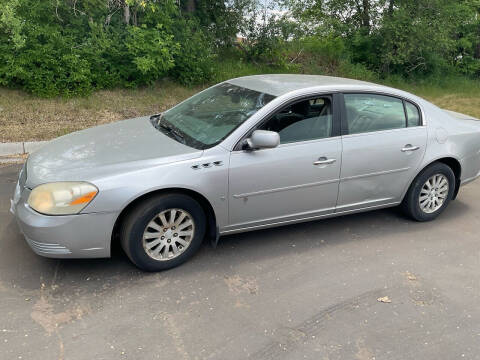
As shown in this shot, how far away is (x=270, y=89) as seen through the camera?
4.37 metres

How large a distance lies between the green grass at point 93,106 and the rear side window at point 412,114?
509 cm

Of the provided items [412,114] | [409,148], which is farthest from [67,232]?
[412,114]

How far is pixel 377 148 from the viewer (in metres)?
4.44

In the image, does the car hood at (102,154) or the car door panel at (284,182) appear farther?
the car door panel at (284,182)

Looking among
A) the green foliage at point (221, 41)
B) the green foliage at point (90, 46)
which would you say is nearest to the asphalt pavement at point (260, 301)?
the green foliage at point (90, 46)

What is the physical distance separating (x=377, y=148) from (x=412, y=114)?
655 millimetres

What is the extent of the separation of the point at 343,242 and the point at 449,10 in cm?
909

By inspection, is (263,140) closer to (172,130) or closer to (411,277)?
(172,130)

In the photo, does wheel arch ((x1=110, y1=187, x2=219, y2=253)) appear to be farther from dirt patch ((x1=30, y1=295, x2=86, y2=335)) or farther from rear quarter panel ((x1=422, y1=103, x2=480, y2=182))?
rear quarter panel ((x1=422, y1=103, x2=480, y2=182))

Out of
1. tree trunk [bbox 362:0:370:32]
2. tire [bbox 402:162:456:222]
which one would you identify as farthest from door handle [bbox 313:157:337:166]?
tree trunk [bbox 362:0:370:32]

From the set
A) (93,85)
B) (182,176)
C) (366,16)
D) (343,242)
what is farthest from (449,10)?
(182,176)

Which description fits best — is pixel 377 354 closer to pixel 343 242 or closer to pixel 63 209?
pixel 343 242

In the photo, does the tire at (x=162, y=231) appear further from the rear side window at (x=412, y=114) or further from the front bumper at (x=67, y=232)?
the rear side window at (x=412, y=114)

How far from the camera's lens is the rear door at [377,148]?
4.36 m
